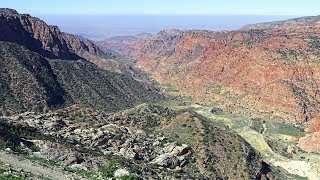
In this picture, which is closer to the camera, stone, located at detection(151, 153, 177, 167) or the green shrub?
the green shrub

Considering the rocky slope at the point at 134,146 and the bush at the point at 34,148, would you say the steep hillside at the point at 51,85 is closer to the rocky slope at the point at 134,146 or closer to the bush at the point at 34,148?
the rocky slope at the point at 134,146

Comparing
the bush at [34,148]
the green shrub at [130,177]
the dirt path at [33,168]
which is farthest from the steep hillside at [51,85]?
the green shrub at [130,177]

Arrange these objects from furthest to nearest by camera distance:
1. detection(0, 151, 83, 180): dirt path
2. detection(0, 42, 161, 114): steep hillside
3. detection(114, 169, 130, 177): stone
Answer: detection(0, 42, 161, 114): steep hillside, detection(114, 169, 130, 177): stone, detection(0, 151, 83, 180): dirt path

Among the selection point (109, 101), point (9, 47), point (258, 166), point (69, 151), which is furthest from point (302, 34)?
point (69, 151)

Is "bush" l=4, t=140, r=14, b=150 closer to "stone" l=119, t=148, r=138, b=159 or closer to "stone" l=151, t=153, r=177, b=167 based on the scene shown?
"stone" l=119, t=148, r=138, b=159

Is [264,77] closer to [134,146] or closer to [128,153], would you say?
[134,146]

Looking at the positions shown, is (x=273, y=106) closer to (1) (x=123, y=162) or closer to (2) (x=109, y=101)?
(2) (x=109, y=101)

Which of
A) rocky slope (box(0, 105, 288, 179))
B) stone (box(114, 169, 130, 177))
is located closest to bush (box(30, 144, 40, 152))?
rocky slope (box(0, 105, 288, 179))
